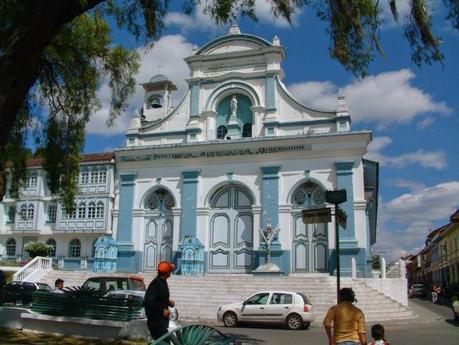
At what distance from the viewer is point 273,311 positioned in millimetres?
15922

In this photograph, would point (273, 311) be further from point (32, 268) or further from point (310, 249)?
point (32, 268)

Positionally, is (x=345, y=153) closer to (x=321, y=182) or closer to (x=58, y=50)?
(x=321, y=182)

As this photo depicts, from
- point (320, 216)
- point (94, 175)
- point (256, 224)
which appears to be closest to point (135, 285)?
point (320, 216)

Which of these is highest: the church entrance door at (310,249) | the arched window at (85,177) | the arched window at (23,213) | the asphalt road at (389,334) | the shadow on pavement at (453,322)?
the arched window at (85,177)

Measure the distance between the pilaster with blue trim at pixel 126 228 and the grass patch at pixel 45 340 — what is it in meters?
17.3

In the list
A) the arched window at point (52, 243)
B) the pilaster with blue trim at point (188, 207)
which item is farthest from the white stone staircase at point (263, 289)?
the arched window at point (52, 243)

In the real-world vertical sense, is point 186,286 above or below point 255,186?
below

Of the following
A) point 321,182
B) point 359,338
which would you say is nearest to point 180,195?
point 321,182

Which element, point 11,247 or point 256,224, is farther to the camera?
point 11,247

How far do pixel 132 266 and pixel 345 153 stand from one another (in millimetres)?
12971

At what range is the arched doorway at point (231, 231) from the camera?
27.6 m

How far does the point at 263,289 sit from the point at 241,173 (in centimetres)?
848

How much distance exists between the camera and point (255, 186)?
90.8 ft

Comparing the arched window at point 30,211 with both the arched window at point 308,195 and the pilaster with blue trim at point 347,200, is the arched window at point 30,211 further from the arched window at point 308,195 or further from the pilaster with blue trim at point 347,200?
the pilaster with blue trim at point 347,200
